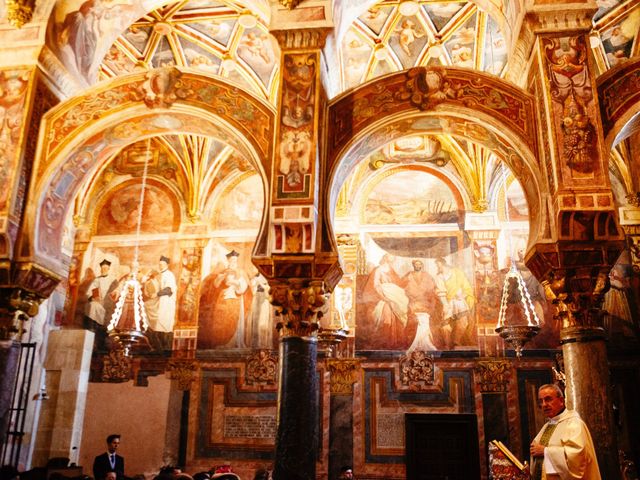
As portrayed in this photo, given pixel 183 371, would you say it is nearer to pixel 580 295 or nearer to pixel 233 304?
pixel 233 304

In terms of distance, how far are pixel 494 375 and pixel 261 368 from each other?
4.52m

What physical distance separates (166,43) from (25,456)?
333 inches

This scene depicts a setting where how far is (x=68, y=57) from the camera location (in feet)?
32.0

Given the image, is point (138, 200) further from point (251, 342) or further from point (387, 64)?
point (387, 64)

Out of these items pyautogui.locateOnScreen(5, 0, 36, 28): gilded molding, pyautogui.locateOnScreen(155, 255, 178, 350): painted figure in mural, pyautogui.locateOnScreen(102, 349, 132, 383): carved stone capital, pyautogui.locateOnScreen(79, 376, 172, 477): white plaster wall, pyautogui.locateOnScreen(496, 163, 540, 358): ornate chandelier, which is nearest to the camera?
pyautogui.locateOnScreen(5, 0, 36, 28): gilded molding

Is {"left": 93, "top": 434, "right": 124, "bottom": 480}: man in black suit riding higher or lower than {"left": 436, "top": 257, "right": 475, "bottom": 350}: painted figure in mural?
lower

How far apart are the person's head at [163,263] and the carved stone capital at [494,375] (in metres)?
6.87

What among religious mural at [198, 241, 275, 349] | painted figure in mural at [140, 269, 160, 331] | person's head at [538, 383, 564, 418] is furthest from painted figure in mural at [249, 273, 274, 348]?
person's head at [538, 383, 564, 418]

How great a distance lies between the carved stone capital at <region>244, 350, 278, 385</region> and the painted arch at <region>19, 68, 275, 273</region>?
4.69 meters

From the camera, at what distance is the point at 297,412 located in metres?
7.37

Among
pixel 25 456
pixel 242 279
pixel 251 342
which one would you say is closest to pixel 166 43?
pixel 242 279

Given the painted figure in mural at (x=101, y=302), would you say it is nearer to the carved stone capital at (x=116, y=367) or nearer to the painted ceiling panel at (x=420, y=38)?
the carved stone capital at (x=116, y=367)

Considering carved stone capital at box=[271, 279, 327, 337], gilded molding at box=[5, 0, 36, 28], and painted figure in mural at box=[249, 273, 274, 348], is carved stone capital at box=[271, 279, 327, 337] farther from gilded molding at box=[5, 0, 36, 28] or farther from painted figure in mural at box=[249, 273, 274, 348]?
gilded molding at box=[5, 0, 36, 28]

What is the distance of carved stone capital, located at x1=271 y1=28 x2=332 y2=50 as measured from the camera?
28.3ft
